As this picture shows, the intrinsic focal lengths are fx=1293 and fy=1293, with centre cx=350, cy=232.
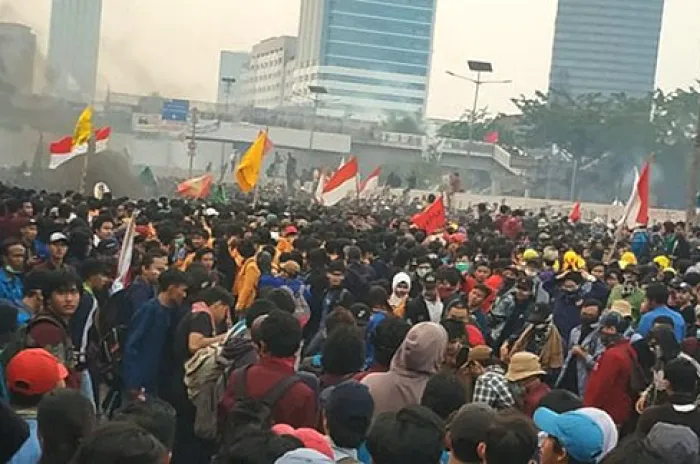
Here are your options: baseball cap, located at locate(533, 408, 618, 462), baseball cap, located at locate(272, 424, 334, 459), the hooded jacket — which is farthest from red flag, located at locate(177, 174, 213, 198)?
baseball cap, located at locate(272, 424, 334, 459)

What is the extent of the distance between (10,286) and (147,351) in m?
1.50

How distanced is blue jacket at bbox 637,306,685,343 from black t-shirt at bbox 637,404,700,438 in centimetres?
315

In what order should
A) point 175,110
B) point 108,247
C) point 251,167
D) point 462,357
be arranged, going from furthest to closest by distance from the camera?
1. point 175,110
2. point 251,167
3. point 108,247
4. point 462,357

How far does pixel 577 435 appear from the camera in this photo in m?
4.84

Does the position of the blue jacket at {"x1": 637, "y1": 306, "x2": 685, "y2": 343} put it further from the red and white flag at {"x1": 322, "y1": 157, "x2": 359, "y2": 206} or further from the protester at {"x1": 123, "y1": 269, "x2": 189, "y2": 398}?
the red and white flag at {"x1": 322, "y1": 157, "x2": 359, "y2": 206}

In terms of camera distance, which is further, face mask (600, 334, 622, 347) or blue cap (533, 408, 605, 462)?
face mask (600, 334, 622, 347)

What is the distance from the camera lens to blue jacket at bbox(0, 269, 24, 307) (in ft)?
27.8

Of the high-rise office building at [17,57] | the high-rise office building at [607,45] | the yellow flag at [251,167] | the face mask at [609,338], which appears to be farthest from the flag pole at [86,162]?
the high-rise office building at [607,45]

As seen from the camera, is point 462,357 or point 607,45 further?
point 607,45

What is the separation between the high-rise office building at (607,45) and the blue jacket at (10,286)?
158 m

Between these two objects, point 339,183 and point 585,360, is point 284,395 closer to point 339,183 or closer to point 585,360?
point 585,360

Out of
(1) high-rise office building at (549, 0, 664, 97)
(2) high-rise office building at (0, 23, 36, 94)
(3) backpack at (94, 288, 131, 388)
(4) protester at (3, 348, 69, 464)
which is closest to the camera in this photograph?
(4) protester at (3, 348, 69, 464)

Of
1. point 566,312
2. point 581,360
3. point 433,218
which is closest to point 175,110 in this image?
point 433,218

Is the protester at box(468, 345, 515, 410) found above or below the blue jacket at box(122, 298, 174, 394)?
above
